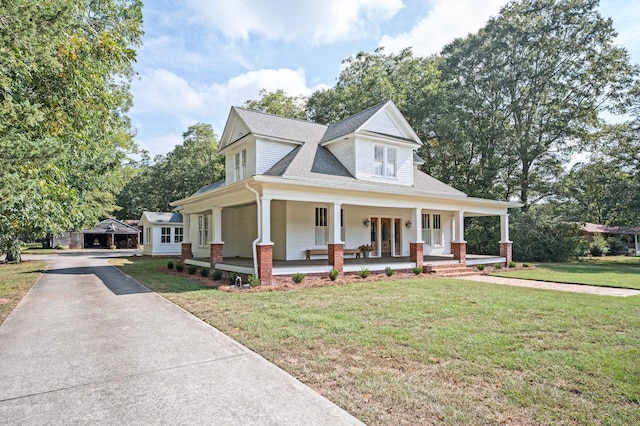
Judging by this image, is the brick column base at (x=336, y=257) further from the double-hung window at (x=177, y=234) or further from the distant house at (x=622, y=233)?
the distant house at (x=622, y=233)

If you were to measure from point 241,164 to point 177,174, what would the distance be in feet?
99.6

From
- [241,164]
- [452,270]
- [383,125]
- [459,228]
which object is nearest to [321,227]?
[241,164]

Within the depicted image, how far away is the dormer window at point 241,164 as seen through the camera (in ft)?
54.1

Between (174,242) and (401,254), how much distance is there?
18977 mm

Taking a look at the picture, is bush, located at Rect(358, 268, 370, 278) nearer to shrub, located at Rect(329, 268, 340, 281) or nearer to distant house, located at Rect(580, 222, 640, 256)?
shrub, located at Rect(329, 268, 340, 281)

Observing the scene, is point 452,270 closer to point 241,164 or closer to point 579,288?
point 579,288

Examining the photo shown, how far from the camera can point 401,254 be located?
18891 millimetres

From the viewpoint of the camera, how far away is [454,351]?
5.06 m

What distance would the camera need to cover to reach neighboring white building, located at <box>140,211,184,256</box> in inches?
1103

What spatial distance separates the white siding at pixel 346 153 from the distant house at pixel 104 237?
3558cm

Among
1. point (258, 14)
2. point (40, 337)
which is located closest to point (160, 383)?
point (40, 337)

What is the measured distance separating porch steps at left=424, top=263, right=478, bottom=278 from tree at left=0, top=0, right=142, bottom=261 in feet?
41.5

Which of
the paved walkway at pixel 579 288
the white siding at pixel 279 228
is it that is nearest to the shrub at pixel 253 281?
the white siding at pixel 279 228

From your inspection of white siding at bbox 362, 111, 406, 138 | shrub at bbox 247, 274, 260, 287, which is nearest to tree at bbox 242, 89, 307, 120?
white siding at bbox 362, 111, 406, 138
